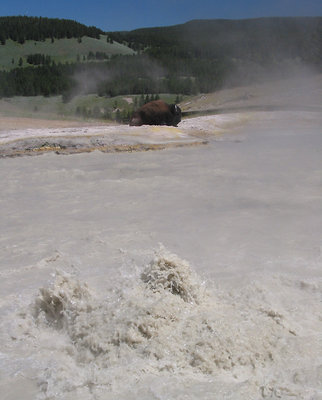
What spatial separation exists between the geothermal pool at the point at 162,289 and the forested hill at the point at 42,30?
27.7 metres

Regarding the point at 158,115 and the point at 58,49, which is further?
the point at 58,49

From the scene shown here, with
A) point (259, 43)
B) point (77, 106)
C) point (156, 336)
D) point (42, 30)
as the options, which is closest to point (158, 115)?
point (77, 106)

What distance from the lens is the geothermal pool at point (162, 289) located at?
1.81 meters

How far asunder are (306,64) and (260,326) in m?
21.6

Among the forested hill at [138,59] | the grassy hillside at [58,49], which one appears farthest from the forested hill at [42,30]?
the grassy hillside at [58,49]

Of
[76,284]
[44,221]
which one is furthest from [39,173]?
[76,284]

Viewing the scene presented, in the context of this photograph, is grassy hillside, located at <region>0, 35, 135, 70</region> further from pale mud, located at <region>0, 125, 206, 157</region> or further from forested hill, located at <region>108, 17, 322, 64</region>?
pale mud, located at <region>0, 125, 206, 157</region>

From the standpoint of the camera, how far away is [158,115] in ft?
33.7

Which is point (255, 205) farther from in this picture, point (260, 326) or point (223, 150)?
point (223, 150)

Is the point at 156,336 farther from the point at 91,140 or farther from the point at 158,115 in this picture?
the point at 158,115

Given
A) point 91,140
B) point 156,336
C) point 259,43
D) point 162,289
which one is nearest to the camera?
point 156,336

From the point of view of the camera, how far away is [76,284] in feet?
7.79

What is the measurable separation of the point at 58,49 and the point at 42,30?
3125mm

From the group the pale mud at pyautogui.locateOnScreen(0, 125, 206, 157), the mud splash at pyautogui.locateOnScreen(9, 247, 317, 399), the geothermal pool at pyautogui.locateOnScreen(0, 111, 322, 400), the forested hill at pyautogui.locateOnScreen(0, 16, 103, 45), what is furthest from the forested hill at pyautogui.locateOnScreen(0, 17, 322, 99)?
the mud splash at pyautogui.locateOnScreen(9, 247, 317, 399)
